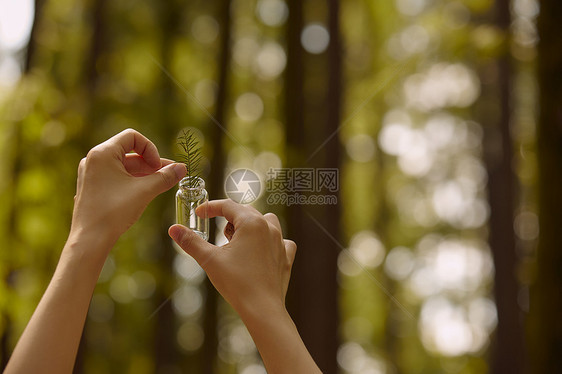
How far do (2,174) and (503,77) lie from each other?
4.09m

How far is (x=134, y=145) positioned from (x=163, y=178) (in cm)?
11

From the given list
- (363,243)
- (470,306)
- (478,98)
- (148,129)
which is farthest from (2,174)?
(470,306)

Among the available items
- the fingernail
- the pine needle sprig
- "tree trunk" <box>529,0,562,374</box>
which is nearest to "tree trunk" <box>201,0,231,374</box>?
the pine needle sprig

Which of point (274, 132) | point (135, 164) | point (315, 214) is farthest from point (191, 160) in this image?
point (274, 132)

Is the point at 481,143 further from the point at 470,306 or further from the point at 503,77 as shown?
the point at 470,306

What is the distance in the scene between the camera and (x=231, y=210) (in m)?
1.01

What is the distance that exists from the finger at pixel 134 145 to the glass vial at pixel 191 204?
186 mm

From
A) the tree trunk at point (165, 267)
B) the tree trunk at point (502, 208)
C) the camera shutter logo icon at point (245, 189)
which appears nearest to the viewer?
the camera shutter logo icon at point (245, 189)

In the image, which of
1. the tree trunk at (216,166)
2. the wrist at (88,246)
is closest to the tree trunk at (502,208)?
the tree trunk at (216,166)

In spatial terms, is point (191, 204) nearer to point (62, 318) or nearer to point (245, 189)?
point (62, 318)

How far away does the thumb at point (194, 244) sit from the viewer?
0.96 metres

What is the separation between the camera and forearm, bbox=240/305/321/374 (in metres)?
0.80

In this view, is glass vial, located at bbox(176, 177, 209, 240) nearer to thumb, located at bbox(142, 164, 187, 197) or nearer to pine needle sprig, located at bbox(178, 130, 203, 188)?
pine needle sprig, located at bbox(178, 130, 203, 188)

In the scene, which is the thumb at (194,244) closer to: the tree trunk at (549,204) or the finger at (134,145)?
the finger at (134,145)
